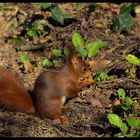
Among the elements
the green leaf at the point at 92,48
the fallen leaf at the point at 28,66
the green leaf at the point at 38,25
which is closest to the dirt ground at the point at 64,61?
the fallen leaf at the point at 28,66

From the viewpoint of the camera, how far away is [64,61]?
6328 mm

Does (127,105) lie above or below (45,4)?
below

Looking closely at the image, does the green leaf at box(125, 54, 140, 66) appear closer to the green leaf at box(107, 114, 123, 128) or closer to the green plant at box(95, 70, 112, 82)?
the green plant at box(95, 70, 112, 82)

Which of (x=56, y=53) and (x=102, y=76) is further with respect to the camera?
(x=56, y=53)

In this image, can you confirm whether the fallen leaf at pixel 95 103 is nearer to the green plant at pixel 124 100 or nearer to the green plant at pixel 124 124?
the green plant at pixel 124 100

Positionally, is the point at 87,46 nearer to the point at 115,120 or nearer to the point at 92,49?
the point at 92,49

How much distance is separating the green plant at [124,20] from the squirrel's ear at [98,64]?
846 mm

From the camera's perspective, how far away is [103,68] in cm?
601

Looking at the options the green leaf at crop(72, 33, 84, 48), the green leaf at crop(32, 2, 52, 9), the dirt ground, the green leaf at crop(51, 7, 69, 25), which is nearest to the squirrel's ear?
the dirt ground

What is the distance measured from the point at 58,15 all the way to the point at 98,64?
3.98 ft

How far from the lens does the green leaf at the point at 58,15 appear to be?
23.1ft

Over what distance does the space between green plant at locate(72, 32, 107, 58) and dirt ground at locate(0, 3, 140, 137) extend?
0.64 ft

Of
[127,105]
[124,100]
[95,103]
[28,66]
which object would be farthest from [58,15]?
[127,105]

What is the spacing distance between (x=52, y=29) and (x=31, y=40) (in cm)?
32
